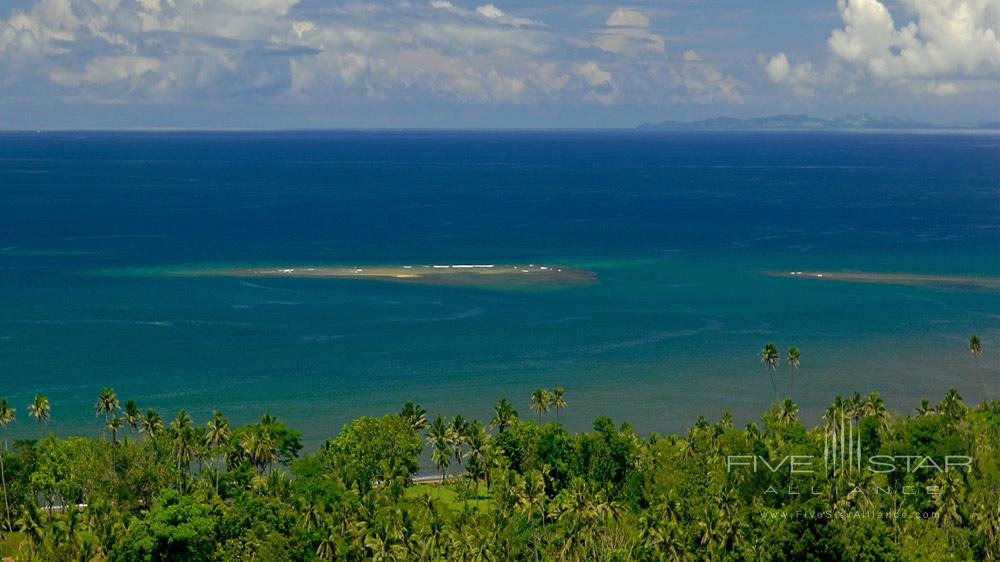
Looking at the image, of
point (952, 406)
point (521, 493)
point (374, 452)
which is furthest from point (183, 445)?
point (952, 406)

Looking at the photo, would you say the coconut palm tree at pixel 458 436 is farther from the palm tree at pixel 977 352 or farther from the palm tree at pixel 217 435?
the palm tree at pixel 977 352

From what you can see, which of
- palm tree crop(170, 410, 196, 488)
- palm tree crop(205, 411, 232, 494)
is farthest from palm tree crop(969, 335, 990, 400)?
palm tree crop(170, 410, 196, 488)

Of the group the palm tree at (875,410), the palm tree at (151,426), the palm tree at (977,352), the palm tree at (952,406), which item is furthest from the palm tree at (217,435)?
the palm tree at (977,352)

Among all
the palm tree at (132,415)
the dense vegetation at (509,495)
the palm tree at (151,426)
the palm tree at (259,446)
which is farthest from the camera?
the palm tree at (132,415)

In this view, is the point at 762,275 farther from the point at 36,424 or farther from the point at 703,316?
the point at 36,424

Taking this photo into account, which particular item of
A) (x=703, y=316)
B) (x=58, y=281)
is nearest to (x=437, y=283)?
(x=703, y=316)
